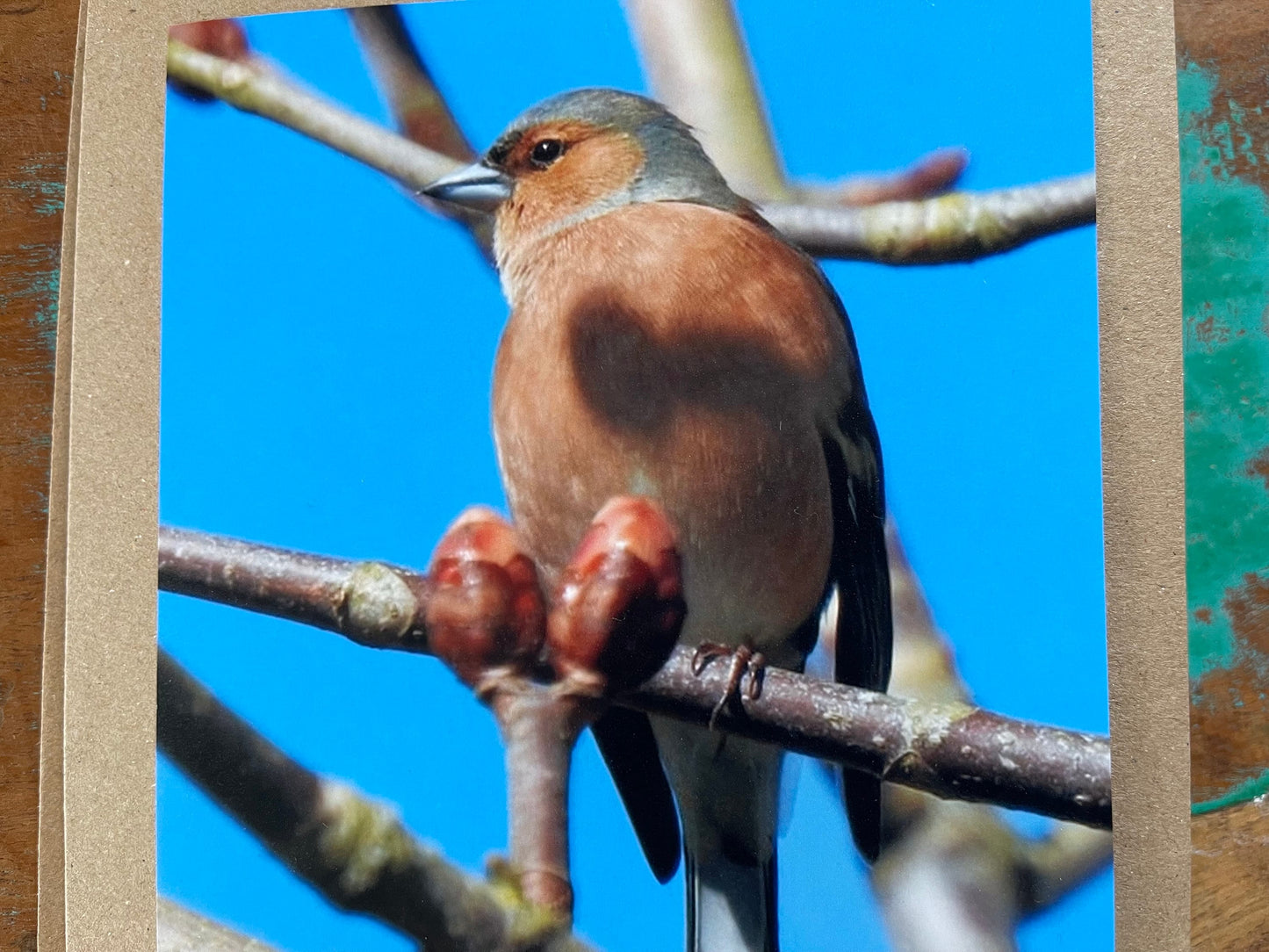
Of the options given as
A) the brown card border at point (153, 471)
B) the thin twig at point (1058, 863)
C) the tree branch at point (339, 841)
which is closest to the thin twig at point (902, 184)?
the brown card border at point (153, 471)

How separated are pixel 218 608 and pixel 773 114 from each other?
0.60 metres

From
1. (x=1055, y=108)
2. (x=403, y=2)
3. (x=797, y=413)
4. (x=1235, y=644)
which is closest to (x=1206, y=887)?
(x=1235, y=644)

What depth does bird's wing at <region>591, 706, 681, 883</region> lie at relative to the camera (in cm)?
84

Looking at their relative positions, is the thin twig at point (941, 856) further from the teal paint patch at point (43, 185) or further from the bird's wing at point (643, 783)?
the teal paint patch at point (43, 185)

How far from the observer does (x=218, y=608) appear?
917mm

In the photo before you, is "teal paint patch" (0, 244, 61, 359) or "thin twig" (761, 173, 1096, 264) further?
"teal paint patch" (0, 244, 61, 359)

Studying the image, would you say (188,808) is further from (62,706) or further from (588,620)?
(588,620)

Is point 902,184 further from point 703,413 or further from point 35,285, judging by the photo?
point 35,285

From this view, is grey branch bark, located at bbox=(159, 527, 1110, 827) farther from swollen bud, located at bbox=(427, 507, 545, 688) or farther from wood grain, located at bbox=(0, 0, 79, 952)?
wood grain, located at bbox=(0, 0, 79, 952)

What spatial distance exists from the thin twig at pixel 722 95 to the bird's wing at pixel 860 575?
19cm

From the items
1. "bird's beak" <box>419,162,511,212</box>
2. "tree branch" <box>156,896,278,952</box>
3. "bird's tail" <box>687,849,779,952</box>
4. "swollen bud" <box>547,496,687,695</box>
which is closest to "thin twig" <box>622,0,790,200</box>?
"bird's beak" <box>419,162,511,212</box>

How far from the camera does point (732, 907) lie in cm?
83

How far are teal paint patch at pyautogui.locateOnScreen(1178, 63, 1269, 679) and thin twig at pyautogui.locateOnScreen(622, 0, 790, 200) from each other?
1.01ft

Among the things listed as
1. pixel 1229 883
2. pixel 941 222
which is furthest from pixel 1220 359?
pixel 1229 883
